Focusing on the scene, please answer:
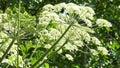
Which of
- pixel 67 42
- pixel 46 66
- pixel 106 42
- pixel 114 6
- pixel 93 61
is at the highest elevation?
pixel 67 42

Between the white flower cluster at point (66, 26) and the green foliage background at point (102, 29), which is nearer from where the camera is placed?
the white flower cluster at point (66, 26)

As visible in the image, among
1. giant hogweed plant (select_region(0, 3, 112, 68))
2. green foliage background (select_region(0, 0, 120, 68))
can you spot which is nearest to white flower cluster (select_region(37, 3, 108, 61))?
giant hogweed plant (select_region(0, 3, 112, 68))

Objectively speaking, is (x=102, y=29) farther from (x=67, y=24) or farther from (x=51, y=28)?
(x=67, y=24)

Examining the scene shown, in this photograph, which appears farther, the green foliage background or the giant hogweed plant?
the green foliage background

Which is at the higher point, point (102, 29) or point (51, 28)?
point (51, 28)

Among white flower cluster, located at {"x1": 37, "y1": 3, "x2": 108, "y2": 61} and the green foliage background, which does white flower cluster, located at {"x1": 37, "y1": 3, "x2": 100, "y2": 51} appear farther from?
the green foliage background

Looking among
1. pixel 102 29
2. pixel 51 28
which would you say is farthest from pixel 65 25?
pixel 102 29

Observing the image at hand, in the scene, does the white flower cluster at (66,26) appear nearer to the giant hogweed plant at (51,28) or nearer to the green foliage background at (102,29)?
the giant hogweed plant at (51,28)

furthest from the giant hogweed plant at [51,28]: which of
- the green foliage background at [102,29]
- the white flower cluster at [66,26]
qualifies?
the green foliage background at [102,29]

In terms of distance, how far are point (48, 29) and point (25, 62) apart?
43 centimetres

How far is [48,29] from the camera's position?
13.3 ft

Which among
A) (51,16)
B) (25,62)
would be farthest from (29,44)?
(51,16)

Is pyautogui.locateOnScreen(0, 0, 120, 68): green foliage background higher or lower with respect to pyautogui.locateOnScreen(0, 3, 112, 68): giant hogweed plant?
lower

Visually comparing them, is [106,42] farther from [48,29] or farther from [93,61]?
[48,29]
